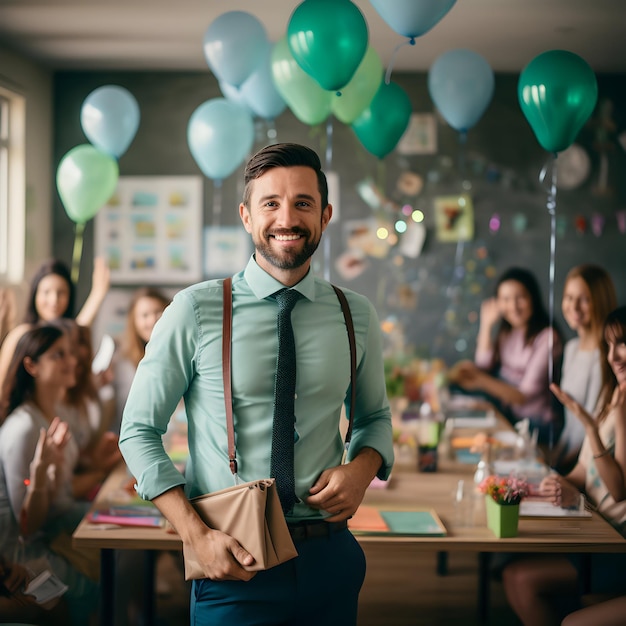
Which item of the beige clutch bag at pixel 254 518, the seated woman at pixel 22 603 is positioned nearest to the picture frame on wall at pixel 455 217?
the seated woman at pixel 22 603

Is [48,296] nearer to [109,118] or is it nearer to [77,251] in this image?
[109,118]

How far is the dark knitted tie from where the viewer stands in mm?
1461

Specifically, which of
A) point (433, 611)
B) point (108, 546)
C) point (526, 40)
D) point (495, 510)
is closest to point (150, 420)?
point (108, 546)

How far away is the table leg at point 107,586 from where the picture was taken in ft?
7.04

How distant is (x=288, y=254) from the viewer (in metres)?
1.48

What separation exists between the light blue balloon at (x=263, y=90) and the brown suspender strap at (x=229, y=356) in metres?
2.24

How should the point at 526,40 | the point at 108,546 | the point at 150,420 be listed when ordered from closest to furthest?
the point at 150,420 → the point at 108,546 → the point at 526,40

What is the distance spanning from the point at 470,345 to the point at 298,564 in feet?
12.1

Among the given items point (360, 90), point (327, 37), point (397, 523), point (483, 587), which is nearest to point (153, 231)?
point (360, 90)

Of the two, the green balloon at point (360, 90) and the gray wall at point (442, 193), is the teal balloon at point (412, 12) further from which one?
the gray wall at point (442, 193)

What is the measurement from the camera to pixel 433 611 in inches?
117

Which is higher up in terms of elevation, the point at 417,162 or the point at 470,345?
the point at 417,162

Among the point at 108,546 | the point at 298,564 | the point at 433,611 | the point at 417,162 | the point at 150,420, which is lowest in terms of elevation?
the point at 433,611

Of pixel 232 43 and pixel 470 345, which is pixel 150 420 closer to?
pixel 232 43
